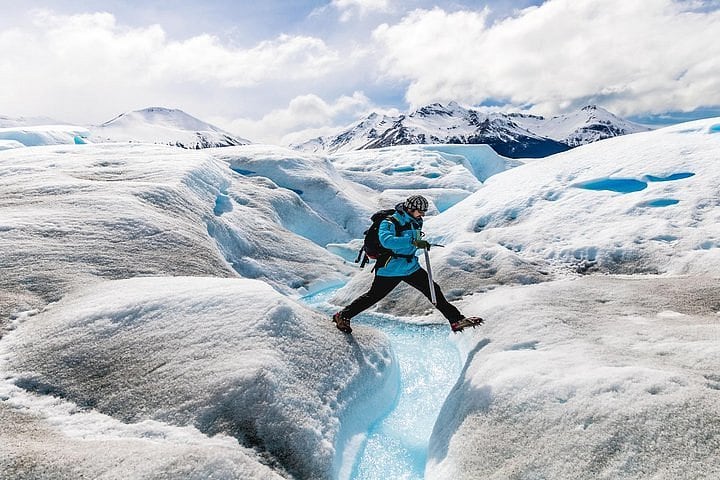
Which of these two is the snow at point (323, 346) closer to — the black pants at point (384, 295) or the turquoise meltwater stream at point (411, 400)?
the turquoise meltwater stream at point (411, 400)

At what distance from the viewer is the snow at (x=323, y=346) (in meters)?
3.73

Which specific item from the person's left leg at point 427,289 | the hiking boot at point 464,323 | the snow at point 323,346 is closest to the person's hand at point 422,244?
the person's left leg at point 427,289

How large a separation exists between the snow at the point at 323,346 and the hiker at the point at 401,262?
47 centimetres

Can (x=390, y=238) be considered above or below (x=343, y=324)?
above

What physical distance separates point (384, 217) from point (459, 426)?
3177 mm

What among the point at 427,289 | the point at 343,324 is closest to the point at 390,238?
the point at 427,289

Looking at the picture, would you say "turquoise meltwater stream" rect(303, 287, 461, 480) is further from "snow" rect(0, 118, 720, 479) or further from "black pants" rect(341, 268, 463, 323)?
"black pants" rect(341, 268, 463, 323)

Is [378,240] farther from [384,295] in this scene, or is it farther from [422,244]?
[384,295]

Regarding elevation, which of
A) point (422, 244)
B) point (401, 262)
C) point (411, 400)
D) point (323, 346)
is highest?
point (422, 244)

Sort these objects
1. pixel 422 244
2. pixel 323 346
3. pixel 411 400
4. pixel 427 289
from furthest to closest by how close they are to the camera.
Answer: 1. pixel 427 289
2. pixel 411 400
3. pixel 422 244
4. pixel 323 346

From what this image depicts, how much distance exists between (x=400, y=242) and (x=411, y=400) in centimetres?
253

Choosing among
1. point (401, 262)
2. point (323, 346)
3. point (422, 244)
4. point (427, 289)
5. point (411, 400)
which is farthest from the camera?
point (427, 289)

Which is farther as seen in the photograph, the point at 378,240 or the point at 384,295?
the point at 384,295

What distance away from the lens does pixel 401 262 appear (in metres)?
6.79
